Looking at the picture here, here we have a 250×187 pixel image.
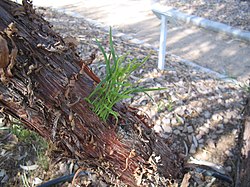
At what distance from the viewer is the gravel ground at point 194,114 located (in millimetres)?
2141

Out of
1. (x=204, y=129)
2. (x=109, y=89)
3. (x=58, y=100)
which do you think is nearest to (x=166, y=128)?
(x=204, y=129)

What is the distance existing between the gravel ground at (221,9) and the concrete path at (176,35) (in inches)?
21.5

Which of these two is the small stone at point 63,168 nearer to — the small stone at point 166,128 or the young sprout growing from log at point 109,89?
the small stone at point 166,128

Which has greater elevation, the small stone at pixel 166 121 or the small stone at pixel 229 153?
the small stone at pixel 166 121

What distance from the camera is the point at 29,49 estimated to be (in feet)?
3.24

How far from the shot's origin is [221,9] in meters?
6.90

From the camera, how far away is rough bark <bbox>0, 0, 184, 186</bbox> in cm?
98

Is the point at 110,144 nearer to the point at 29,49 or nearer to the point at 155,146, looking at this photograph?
the point at 155,146

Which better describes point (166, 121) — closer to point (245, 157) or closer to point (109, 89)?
point (245, 157)

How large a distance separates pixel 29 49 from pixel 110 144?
537mm

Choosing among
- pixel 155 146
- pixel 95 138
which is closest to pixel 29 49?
pixel 95 138

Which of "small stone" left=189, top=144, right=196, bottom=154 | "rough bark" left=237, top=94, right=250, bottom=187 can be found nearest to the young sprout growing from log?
"rough bark" left=237, top=94, right=250, bottom=187

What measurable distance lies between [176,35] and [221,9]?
5.65 feet

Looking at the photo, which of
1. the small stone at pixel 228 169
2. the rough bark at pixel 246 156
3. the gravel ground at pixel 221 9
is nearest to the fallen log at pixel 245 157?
the rough bark at pixel 246 156
